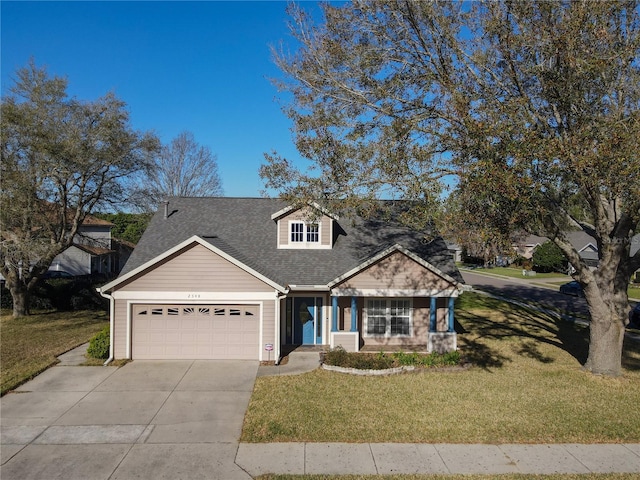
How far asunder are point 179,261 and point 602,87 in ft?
47.3

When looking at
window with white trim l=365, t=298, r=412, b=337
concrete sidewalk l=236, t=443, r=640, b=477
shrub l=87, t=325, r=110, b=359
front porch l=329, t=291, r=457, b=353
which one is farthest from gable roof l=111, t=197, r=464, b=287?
concrete sidewalk l=236, t=443, r=640, b=477

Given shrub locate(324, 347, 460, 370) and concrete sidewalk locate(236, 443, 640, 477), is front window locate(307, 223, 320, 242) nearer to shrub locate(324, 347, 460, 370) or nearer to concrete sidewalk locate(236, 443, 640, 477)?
shrub locate(324, 347, 460, 370)

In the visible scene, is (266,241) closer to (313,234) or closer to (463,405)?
(313,234)

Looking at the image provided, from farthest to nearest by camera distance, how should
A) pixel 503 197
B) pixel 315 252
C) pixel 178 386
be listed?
pixel 315 252
pixel 178 386
pixel 503 197

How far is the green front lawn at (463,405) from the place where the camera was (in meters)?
9.98

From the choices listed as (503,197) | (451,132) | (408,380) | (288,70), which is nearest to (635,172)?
(503,197)

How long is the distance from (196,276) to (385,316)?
25.1 feet

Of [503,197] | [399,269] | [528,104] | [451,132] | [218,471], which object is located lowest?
[218,471]

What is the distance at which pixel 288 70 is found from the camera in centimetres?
1445

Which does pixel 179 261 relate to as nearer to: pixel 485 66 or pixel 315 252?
pixel 315 252

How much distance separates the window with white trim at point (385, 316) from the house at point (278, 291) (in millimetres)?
41

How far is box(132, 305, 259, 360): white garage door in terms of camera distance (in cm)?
1592

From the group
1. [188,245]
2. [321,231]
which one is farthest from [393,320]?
[188,245]

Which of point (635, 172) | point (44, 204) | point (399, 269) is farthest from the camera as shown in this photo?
point (44, 204)
